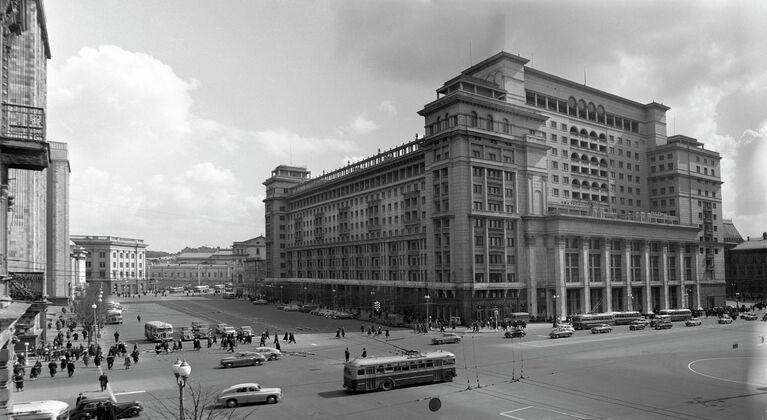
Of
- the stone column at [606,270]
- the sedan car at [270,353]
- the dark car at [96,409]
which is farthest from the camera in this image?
the stone column at [606,270]

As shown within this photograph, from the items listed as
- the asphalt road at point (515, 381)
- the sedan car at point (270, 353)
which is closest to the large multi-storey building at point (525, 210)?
the asphalt road at point (515, 381)

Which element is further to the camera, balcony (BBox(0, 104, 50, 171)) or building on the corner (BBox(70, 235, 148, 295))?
building on the corner (BBox(70, 235, 148, 295))

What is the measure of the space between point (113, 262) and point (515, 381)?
168755mm

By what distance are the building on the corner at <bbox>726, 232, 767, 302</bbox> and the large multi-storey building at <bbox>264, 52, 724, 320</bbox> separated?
1219 inches

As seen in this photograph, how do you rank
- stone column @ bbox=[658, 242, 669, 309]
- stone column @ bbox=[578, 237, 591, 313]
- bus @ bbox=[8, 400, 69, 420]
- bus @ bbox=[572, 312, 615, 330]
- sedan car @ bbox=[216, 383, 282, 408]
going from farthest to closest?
stone column @ bbox=[658, 242, 669, 309]
stone column @ bbox=[578, 237, 591, 313]
bus @ bbox=[572, 312, 615, 330]
sedan car @ bbox=[216, 383, 282, 408]
bus @ bbox=[8, 400, 69, 420]

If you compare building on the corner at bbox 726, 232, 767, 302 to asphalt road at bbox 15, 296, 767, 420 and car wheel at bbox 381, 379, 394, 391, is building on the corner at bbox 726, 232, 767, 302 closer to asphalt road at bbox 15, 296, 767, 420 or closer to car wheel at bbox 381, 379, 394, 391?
asphalt road at bbox 15, 296, 767, 420

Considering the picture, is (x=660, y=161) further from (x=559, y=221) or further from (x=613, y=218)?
(x=559, y=221)

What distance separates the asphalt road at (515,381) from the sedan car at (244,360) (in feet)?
3.20

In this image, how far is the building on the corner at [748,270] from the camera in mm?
140250

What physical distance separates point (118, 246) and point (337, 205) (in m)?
92.1

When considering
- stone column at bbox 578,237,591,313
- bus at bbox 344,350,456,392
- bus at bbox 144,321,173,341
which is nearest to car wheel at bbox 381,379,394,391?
bus at bbox 344,350,456,392

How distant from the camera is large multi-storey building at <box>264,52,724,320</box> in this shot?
273 ft

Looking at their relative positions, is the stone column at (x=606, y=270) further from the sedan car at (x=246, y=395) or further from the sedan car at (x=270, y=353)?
the sedan car at (x=246, y=395)

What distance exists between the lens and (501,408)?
29469mm
